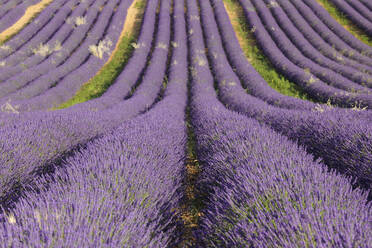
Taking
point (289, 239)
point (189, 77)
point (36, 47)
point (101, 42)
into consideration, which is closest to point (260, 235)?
point (289, 239)

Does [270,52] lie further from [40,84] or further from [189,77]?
[40,84]

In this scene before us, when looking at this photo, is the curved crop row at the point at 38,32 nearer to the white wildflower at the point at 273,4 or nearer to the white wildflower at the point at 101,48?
the white wildflower at the point at 101,48

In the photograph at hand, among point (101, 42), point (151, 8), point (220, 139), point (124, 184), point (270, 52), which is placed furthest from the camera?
point (151, 8)

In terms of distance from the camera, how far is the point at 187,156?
159 inches

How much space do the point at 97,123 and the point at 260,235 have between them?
→ 12.5 feet

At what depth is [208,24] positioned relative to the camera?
15.3 m

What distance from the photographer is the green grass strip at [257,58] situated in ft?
31.7

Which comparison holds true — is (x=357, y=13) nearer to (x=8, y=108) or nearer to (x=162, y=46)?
(x=162, y=46)

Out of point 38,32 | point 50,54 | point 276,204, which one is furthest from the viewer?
point 38,32

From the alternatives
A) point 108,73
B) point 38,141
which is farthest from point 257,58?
point 38,141

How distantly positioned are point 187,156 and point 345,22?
17182 millimetres

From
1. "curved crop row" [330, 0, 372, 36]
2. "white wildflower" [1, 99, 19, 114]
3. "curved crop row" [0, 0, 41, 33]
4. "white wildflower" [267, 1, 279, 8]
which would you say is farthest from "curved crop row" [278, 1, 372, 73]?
"curved crop row" [0, 0, 41, 33]

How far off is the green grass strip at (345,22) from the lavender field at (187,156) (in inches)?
86.2

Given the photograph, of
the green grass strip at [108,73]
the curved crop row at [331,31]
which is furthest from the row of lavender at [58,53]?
the curved crop row at [331,31]
